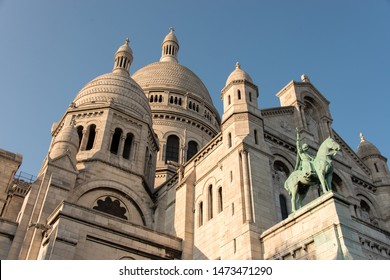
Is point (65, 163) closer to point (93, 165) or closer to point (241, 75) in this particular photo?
point (93, 165)

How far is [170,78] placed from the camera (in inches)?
1973

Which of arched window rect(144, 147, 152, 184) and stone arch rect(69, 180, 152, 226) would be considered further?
arched window rect(144, 147, 152, 184)

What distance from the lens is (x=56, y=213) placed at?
19094mm

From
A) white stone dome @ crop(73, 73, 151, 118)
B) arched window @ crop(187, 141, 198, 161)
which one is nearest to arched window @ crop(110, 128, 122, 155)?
white stone dome @ crop(73, 73, 151, 118)

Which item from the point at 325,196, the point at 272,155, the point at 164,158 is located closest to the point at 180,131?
the point at 164,158

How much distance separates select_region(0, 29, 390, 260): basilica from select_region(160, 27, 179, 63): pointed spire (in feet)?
71.1

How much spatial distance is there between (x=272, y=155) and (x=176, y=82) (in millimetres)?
28650

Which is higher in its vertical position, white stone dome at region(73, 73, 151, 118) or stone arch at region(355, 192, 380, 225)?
white stone dome at region(73, 73, 151, 118)

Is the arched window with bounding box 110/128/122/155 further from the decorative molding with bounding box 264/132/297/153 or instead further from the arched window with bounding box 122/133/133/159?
the decorative molding with bounding box 264/132/297/153

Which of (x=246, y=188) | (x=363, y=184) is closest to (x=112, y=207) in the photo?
(x=246, y=188)

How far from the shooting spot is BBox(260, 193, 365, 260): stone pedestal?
577 inches

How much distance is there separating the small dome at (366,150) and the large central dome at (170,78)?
21580 millimetres

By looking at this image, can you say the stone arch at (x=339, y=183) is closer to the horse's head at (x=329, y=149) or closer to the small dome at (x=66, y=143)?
the horse's head at (x=329, y=149)

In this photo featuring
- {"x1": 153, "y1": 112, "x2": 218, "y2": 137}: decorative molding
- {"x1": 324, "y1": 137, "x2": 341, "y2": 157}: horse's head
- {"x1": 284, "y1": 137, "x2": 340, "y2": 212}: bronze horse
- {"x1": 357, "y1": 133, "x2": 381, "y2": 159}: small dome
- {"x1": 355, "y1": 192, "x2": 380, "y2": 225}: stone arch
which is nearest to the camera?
{"x1": 284, "y1": 137, "x2": 340, "y2": 212}: bronze horse
